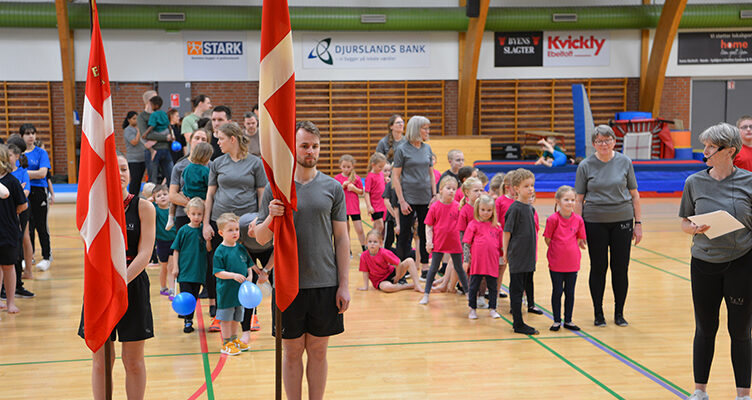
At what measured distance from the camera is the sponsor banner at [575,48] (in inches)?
714

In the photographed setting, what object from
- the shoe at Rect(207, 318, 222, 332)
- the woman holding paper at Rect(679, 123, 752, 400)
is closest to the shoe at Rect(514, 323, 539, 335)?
the woman holding paper at Rect(679, 123, 752, 400)

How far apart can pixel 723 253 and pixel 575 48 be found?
15.1m

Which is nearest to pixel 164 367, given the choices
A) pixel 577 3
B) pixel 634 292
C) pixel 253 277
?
pixel 253 277

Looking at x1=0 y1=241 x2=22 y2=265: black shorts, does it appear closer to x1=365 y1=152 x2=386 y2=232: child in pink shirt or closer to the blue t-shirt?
the blue t-shirt

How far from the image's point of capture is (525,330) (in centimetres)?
602

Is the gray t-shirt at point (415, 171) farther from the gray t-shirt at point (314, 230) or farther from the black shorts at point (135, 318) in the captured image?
the black shorts at point (135, 318)

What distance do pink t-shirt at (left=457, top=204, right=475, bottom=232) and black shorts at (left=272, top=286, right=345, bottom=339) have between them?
10.4 ft

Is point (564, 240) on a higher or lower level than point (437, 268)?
higher

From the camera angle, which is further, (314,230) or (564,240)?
(564,240)

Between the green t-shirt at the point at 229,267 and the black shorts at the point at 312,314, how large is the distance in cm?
190

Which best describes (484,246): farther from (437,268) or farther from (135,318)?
(135,318)

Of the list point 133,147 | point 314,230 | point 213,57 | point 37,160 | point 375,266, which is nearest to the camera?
point 314,230

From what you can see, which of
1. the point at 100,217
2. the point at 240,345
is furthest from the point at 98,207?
Answer: the point at 240,345

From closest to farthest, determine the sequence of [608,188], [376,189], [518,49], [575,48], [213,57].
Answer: [608,188], [376,189], [213,57], [518,49], [575,48]
